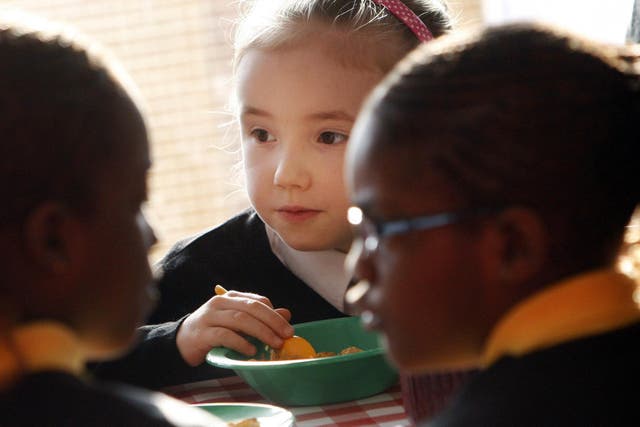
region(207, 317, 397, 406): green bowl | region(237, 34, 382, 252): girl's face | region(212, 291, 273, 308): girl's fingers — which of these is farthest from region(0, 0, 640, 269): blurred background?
region(207, 317, 397, 406): green bowl

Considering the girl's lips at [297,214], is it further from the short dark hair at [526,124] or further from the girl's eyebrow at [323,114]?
the short dark hair at [526,124]

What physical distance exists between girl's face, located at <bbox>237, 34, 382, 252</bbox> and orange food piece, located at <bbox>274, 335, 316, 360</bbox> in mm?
310

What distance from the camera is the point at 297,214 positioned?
75.9 inches

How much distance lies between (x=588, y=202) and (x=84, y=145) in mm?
411

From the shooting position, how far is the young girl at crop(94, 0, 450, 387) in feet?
5.94

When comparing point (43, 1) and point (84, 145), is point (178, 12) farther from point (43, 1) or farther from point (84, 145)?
point (84, 145)

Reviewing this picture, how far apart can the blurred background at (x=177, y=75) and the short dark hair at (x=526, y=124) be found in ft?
13.5

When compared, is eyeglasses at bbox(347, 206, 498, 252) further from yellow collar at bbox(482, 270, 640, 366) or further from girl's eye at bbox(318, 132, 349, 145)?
girl's eye at bbox(318, 132, 349, 145)

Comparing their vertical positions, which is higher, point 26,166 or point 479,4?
point 479,4

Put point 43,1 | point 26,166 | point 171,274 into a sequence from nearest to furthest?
1. point 26,166
2. point 171,274
3. point 43,1

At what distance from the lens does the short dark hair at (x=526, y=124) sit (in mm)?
874

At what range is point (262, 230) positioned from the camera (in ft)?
7.08

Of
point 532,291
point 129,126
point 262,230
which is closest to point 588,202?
point 532,291

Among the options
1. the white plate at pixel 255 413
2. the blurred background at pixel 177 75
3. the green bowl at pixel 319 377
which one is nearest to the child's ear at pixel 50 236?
the white plate at pixel 255 413
